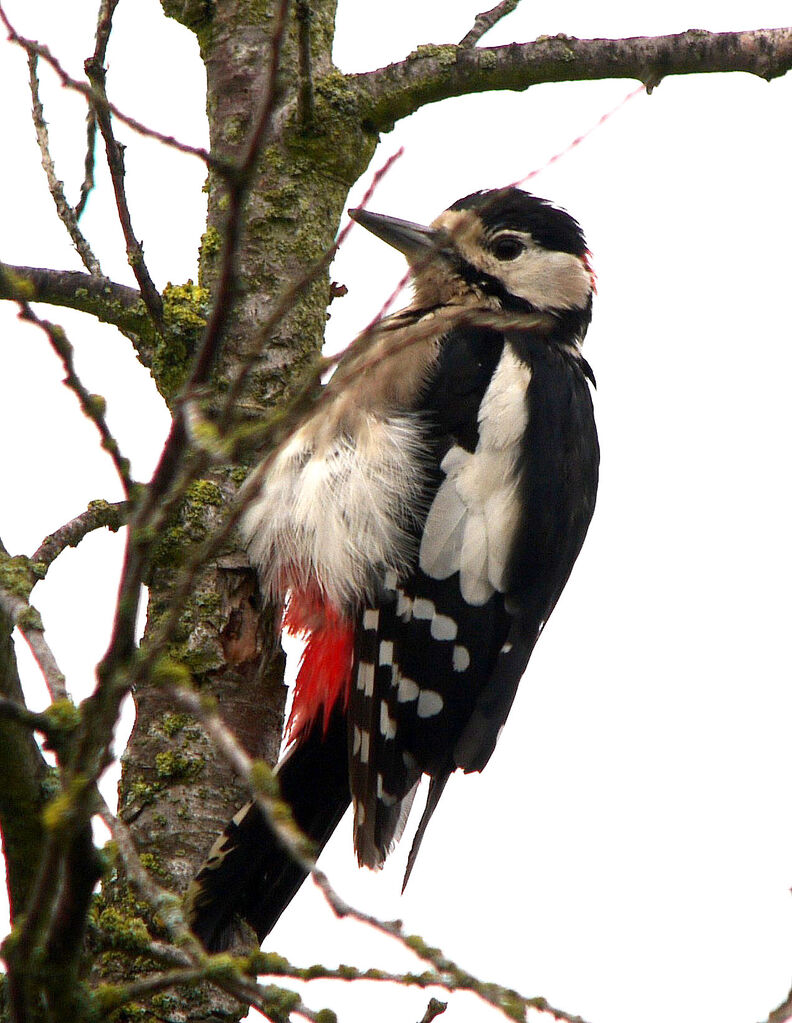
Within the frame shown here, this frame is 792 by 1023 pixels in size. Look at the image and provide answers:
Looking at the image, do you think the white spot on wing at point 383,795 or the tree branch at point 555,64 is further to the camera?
the white spot on wing at point 383,795

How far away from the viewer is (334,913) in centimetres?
114

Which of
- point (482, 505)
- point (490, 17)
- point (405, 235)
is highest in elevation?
point (490, 17)

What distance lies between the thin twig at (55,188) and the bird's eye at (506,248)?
47.3 inches

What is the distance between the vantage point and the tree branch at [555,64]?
2.70 meters

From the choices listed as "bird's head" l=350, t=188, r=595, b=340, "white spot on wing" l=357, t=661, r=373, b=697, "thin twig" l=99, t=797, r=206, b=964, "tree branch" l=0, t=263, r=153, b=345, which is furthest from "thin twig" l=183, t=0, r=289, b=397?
"bird's head" l=350, t=188, r=595, b=340

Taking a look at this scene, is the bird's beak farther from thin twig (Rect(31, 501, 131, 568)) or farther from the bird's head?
thin twig (Rect(31, 501, 131, 568))

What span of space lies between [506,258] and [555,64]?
776 millimetres

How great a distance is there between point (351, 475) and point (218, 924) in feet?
3.35

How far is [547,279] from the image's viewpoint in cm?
365

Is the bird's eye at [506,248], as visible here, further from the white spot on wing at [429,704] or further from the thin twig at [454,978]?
the thin twig at [454,978]

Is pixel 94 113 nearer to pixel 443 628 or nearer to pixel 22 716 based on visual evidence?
pixel 443 628

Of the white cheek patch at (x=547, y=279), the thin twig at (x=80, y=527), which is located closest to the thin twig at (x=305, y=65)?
the white cheek patch at (x=547, y=279)

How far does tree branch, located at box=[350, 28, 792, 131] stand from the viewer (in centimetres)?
270

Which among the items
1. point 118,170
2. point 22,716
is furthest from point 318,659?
point 22,716
